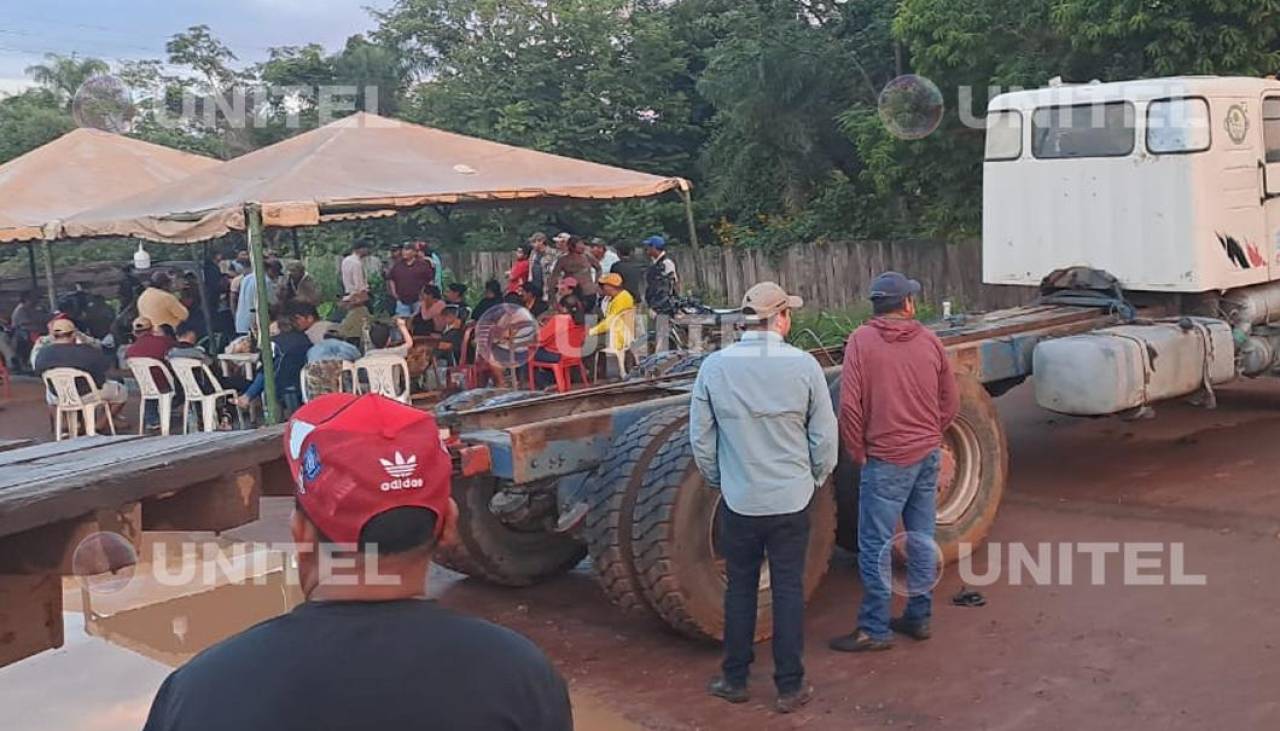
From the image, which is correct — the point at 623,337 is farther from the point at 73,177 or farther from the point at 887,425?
the point at 73,177

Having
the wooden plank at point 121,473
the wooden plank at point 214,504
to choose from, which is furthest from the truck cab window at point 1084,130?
the wooden plank at point 214,504

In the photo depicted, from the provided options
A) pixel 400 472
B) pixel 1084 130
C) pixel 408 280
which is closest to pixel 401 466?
pixel 400 472

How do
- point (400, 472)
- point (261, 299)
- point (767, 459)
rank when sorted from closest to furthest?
point (400, 472) < point (767, 459) < point (261, 299)

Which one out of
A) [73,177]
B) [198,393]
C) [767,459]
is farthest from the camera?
[73,177]

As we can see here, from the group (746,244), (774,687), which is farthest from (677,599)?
(746,244)

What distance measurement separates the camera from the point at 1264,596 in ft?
18.9

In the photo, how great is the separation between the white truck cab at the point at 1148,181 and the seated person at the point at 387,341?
5.30m

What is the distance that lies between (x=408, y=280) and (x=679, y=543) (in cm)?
1034

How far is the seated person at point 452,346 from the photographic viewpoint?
12406 millimetres

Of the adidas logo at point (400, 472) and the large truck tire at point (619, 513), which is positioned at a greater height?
the adidas logo at point (400, 472)

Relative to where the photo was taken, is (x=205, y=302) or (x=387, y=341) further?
(x=205, y=302)

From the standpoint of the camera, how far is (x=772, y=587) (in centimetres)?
483

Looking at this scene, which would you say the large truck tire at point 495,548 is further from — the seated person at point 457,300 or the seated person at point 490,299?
the seated person at point 457,300

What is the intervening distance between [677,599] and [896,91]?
477 inches
